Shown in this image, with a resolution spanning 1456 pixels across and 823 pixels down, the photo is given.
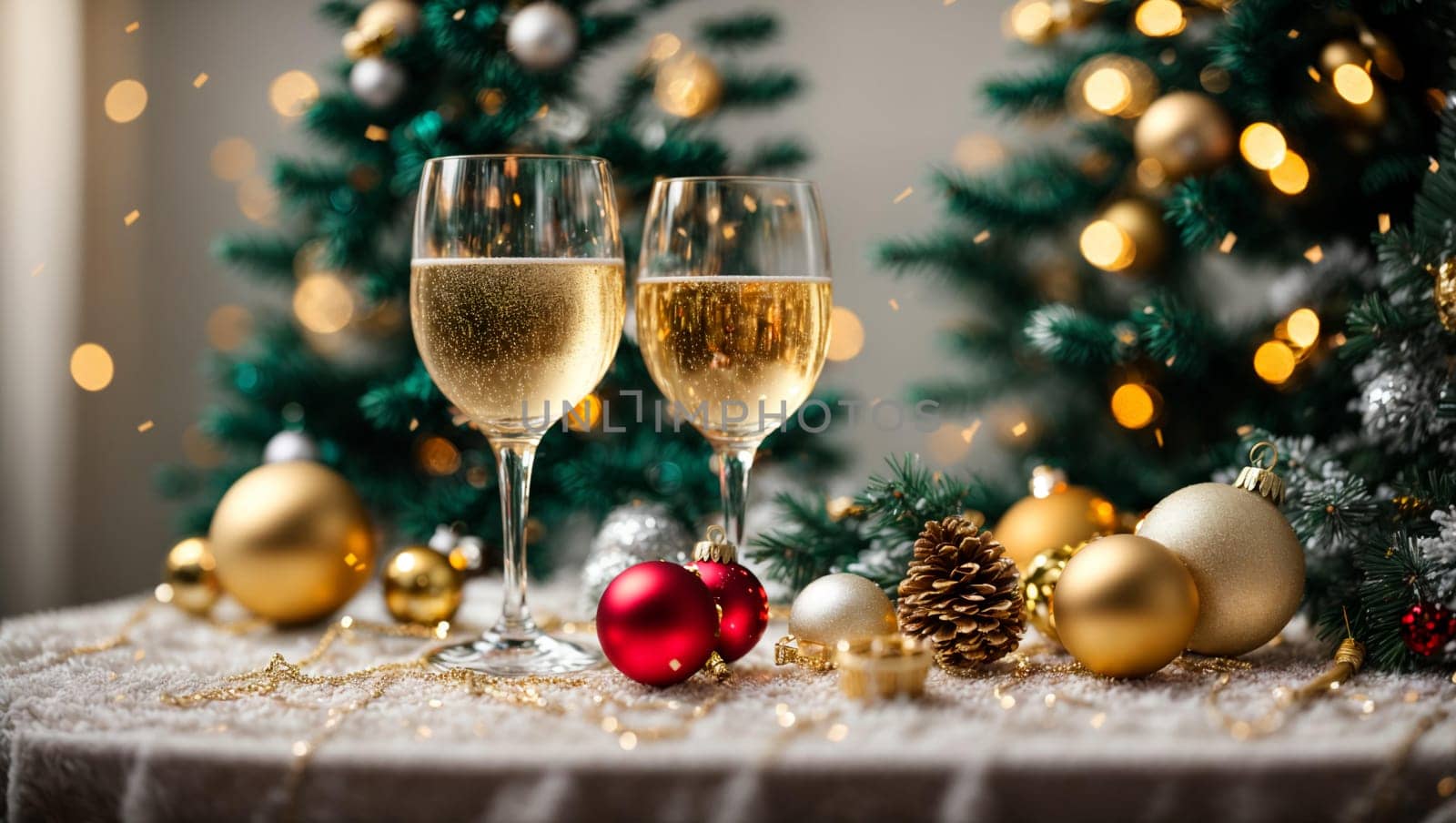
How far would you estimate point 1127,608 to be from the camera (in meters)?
0.79

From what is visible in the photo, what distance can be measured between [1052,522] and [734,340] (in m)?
0.37

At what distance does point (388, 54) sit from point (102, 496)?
1.12 meters

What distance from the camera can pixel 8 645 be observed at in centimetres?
94

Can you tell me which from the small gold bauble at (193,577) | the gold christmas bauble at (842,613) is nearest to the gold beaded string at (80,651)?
the small gold bauble at (193,577)

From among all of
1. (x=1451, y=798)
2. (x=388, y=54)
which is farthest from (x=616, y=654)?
(x=388, y=54)

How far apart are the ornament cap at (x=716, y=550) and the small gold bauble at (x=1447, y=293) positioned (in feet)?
1.96

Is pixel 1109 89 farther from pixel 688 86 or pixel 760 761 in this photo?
pixel 760 761

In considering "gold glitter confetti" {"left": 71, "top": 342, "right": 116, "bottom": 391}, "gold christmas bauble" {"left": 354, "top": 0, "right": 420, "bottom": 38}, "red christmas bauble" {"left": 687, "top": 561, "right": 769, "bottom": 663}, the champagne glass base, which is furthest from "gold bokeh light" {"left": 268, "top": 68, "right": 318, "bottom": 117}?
"red christmas bauble" {"left": 687, "top": 561, "right": 769, "bottom": 663}

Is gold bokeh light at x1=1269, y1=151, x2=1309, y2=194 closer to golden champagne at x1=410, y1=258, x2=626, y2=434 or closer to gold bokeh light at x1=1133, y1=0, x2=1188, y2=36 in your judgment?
gold bokeh light at x1=1133, y1=0, x2=1188, y2=36

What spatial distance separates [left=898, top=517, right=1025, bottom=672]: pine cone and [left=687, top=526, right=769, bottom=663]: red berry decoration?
0.11m

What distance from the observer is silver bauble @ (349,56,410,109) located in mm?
1244

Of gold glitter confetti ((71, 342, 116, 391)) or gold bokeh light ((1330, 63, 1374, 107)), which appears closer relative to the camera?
gold bokeh light ((1330, 63, 1374, 107))

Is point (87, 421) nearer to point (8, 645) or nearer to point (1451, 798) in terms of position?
point (8, 645)

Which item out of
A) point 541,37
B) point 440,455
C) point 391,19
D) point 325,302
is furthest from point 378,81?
point 440,455
